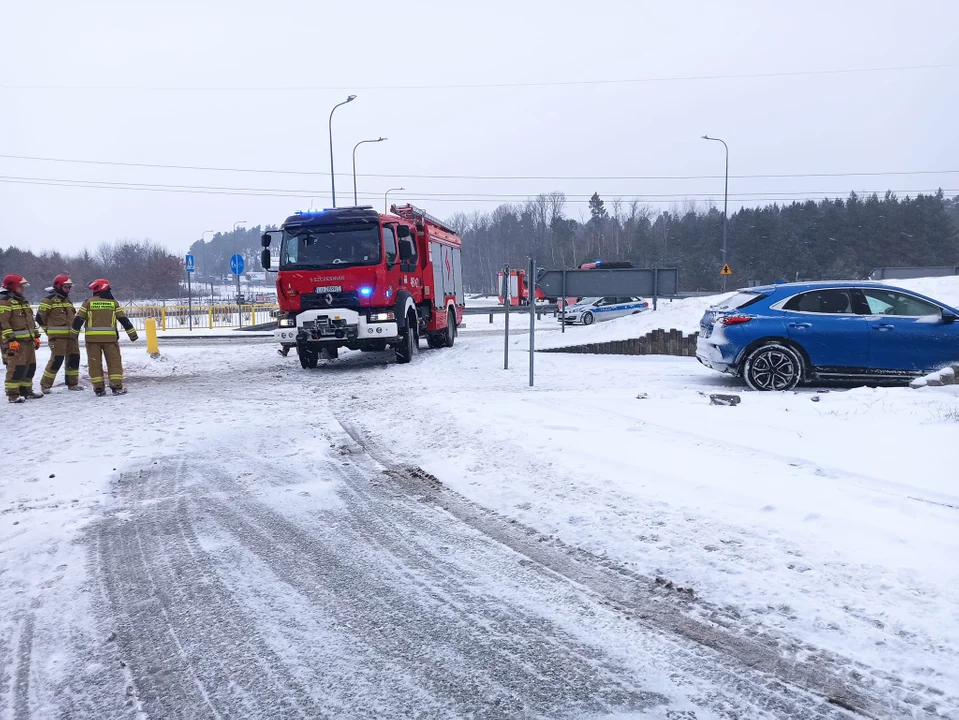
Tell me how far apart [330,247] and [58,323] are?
15.9ft

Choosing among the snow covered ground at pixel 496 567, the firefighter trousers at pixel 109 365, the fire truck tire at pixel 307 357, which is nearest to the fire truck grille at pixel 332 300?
the fire truck tire at pixel 307 357

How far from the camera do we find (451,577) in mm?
3895

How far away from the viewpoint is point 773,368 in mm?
9859

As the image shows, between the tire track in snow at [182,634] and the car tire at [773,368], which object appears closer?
the tire track in snow at [182,634]

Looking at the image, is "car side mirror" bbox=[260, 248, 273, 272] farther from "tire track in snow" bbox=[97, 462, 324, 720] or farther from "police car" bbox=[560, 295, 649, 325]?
"police car" bbox=[560, 295, 649, 325]

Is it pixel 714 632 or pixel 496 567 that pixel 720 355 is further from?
pixel 714 632

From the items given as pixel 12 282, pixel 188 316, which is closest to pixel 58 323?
pixel 12 282

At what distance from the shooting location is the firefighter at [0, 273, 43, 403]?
10.9 meters

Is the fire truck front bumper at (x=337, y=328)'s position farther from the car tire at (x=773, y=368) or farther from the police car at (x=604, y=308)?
the police car at (x=604, y=308)

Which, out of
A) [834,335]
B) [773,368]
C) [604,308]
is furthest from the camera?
[604,308]

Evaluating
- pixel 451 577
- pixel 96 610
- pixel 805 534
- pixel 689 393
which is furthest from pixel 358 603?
pixel 689 393

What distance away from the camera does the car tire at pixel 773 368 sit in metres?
9.80

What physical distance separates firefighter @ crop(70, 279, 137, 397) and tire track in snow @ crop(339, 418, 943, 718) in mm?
8660

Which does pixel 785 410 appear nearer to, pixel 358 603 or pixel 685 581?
pixel 685 581
